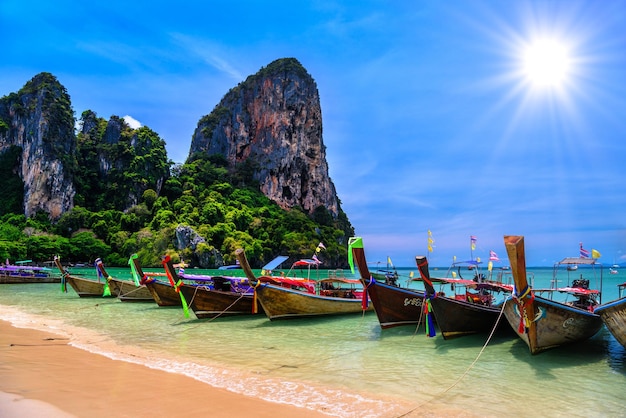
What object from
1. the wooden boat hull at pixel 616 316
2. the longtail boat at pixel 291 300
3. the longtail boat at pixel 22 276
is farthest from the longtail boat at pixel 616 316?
the longtail boat at pixel 22 276

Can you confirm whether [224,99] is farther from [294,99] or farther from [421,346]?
[421,346]

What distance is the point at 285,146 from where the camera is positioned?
9800cm

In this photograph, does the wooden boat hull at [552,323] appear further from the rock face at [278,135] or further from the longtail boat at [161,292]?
the rock face at [278,135]

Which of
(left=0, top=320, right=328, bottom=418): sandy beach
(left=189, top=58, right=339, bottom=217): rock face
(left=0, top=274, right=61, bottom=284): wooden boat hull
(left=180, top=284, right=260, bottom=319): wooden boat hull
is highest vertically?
(left=189, top=58, right=339, bottom=217): rock face

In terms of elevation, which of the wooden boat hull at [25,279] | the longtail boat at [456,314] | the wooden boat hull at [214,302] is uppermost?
the longtail boat at [456,314]

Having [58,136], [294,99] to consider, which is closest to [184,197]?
[58,136]

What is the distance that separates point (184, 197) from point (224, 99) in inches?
1906

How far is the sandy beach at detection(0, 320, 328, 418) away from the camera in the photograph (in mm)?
5602

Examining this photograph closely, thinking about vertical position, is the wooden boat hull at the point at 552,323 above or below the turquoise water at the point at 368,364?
above

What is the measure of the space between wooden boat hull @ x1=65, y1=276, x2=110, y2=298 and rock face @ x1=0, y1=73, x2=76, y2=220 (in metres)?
52.4

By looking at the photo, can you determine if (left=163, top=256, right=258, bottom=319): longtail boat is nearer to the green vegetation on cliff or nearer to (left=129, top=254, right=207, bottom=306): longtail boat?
(left=129, top=254, right=207, bottom=306): longtail boat

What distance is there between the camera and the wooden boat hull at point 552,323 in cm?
928

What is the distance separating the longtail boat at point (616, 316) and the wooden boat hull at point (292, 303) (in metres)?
9.16

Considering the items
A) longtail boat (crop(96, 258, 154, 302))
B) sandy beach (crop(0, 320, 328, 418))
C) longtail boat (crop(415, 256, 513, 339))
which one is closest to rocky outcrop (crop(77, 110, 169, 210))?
longtail boat (crop(96, 258, 154, 302))
